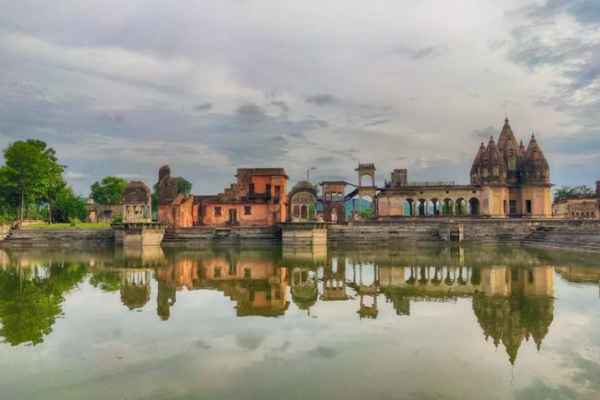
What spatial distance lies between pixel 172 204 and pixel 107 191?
45056 millimetres

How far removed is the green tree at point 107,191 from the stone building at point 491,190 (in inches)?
2162

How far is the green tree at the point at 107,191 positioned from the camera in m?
80.6

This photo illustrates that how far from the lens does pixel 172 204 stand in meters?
43.2

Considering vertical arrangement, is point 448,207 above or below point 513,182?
below

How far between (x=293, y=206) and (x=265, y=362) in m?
39.0

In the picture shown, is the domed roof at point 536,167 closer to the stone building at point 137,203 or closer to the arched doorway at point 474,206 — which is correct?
the arched doorway at point 474,206

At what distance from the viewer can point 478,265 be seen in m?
22.4

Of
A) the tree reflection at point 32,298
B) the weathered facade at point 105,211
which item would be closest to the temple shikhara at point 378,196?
the tree reflection at point 32,298

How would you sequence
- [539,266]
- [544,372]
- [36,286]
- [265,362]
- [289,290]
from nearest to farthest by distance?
[544,372]
[265,362]
[289,290]
[36,286]
[539,266]

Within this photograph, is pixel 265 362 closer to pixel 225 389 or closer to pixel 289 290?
pixel 225 389

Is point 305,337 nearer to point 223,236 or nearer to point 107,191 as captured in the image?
point 223,236

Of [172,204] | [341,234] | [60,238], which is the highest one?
[172,204]

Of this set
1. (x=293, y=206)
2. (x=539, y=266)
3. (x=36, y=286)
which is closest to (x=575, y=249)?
(x=539, y=266)

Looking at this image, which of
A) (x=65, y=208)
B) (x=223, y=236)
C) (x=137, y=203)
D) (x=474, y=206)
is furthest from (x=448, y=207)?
(x=65, y=208)
